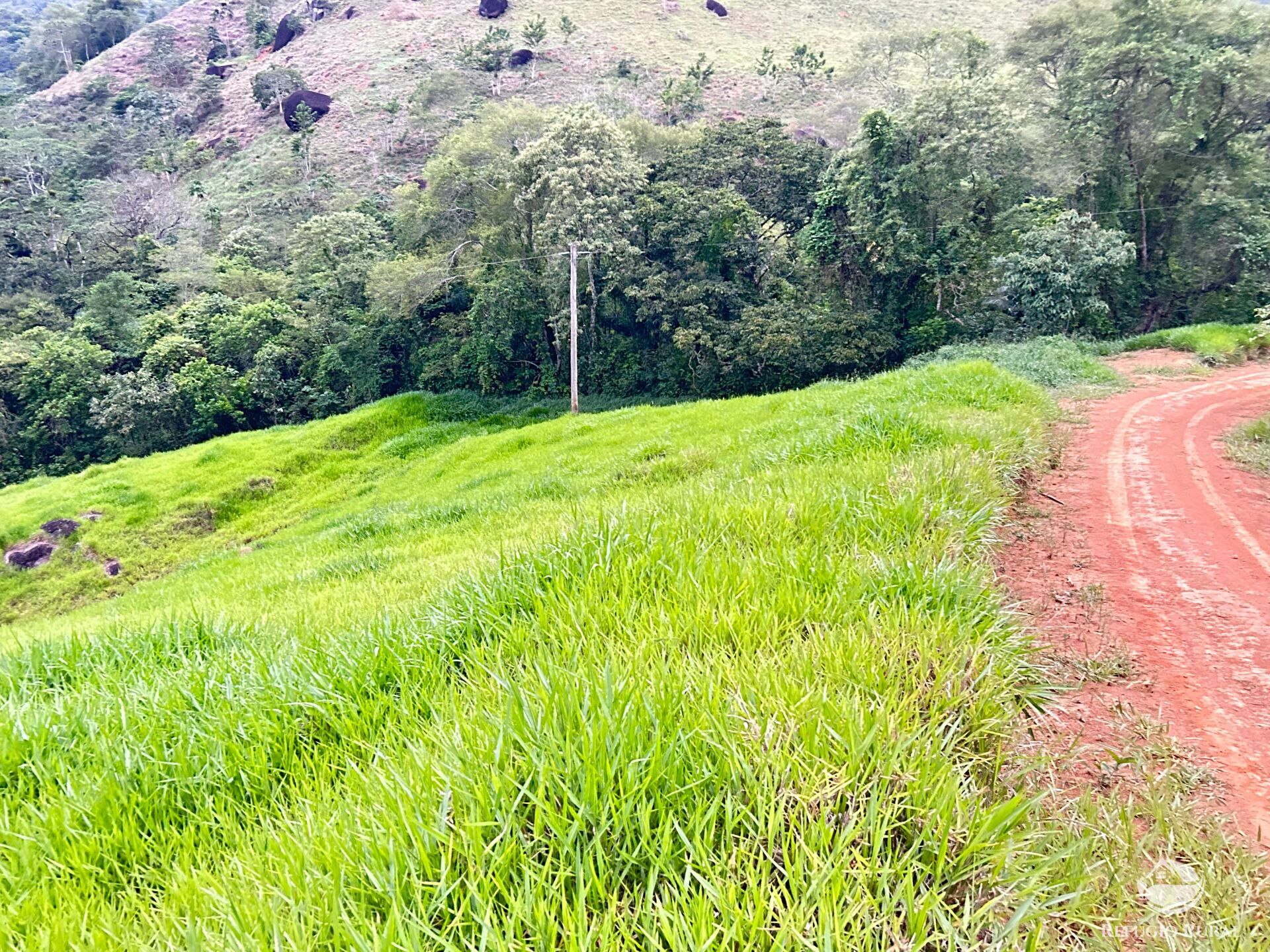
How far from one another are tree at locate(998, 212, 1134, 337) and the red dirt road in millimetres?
17523

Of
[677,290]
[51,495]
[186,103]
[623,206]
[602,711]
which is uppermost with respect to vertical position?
[186,103]

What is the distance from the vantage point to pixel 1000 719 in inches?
72.3

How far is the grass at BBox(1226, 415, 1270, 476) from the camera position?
20.0 feet

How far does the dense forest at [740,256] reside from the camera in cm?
2375

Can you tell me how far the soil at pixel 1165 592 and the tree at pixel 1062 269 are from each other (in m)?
18.4

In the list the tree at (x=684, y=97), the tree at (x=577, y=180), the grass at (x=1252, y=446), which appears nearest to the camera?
the grass at (x=1252, y=446)

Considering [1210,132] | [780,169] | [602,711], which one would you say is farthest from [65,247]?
[1210,132]

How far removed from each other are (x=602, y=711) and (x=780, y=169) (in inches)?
1395

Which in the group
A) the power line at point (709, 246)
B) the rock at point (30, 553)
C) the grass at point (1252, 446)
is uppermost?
the power line at point (709, 246)

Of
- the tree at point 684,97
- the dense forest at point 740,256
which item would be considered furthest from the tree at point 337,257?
the tree at point 684,97

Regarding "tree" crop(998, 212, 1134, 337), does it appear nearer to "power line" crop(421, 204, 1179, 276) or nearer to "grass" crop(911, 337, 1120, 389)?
"grass" crop(911, 337, 1120, 389)

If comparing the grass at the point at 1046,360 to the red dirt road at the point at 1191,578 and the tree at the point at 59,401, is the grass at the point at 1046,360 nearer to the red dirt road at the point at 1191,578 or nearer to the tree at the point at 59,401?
the red dirt road at the point at 1191,578

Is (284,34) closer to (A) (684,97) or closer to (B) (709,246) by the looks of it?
(A) (684,97)

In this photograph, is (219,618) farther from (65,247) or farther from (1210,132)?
(65,247)
